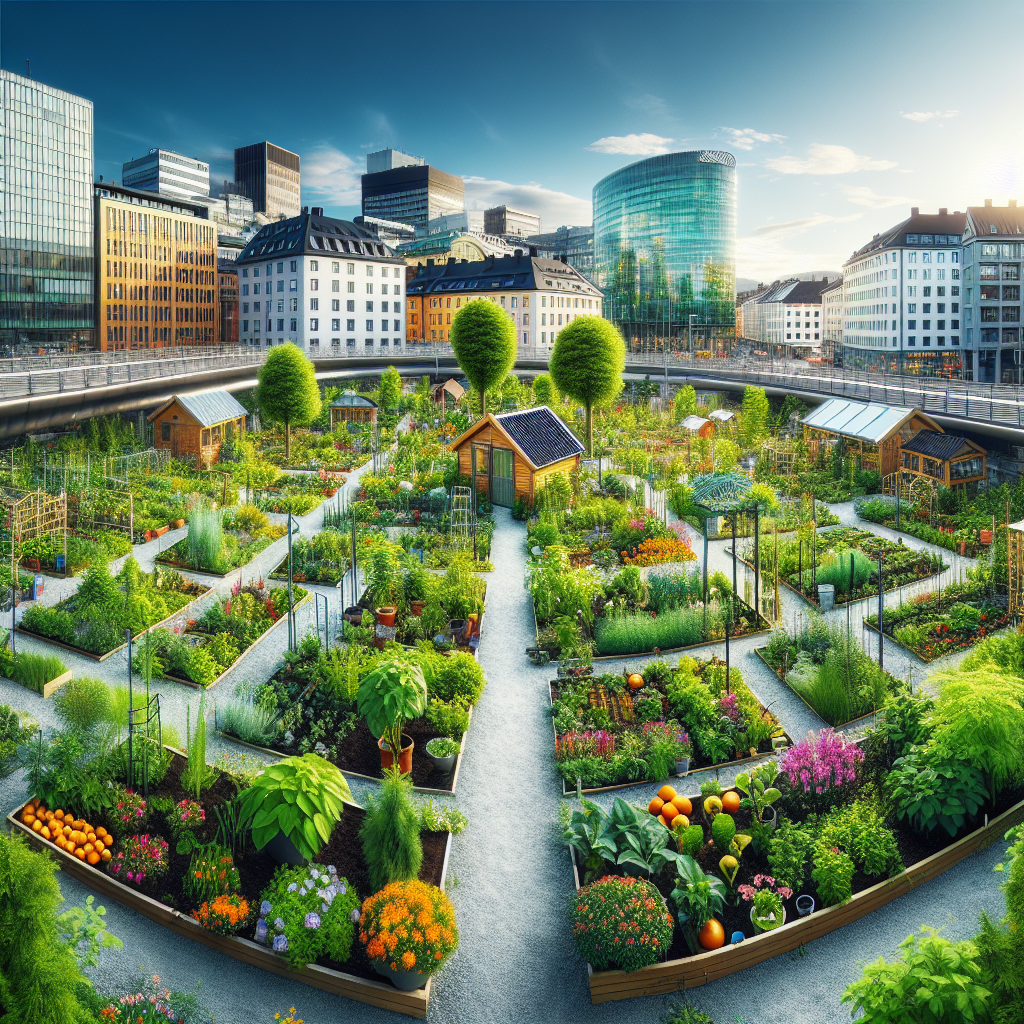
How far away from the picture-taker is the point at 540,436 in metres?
27.6

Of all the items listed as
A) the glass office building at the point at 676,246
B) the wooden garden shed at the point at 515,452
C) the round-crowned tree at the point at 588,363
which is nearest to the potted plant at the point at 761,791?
the wooden garden shed at the point at 515,452

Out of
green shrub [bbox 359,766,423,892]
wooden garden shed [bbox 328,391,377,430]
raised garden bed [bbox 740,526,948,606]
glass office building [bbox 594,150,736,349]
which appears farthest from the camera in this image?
glass office building [bbox 594,150,736,349]

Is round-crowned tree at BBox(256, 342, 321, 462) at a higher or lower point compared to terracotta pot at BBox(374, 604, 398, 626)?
higher

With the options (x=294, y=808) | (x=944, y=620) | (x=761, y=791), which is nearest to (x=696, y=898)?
(x=761, y=791)

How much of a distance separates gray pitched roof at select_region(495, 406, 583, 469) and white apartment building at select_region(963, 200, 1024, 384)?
72.9 m

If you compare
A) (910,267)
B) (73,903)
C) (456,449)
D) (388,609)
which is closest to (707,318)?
(910,267)

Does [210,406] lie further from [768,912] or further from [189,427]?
[768,912]

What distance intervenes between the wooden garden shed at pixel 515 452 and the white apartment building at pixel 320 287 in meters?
53.0

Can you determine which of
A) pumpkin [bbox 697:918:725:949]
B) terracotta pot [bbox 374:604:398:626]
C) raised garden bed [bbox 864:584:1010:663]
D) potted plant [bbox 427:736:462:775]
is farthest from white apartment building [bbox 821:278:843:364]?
pumpkin [bbox 697:918:725:949]

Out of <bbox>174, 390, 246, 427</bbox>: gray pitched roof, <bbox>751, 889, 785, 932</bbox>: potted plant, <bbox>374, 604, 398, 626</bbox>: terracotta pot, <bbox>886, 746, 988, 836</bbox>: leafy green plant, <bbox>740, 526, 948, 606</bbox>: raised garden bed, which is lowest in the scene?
<bbox>751, 889, 785, 932</bbox>: potted plant

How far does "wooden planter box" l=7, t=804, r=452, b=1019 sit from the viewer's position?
27.3ft

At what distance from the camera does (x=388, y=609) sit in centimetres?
1705

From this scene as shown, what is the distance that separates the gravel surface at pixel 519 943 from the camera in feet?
27.3

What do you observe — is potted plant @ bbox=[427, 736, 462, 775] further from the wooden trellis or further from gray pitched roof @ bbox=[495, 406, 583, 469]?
gray pitched roof @ bbox=[495, 406, 583, 469]
